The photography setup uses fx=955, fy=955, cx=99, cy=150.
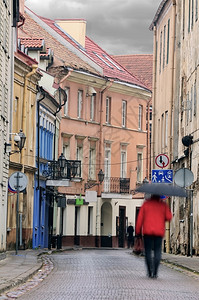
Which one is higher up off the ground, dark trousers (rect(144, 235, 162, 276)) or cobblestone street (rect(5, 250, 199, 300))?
dark trousers (rect(144, 235, 162, 276))

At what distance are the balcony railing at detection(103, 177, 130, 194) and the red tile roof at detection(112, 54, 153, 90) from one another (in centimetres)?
1580

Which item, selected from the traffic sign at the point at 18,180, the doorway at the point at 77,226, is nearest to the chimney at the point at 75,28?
the doorway at the point at 77,226

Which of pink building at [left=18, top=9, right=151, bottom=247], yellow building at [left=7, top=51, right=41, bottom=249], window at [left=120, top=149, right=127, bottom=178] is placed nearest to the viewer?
yellow building at [left=7, top=51, right=41, bottom=249]

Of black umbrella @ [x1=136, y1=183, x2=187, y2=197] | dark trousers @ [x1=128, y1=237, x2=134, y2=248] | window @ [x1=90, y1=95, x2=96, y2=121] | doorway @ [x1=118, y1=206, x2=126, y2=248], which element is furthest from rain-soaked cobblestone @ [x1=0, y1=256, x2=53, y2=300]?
doorway @ [x1=118, y1=206, x2=126, y2=248]

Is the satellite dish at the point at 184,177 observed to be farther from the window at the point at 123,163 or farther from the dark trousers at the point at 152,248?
the window at the point at 123,163

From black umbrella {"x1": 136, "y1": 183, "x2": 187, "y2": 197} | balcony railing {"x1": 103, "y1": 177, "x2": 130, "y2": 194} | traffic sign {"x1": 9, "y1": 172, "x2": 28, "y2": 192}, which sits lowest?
black umbrella {"x1": 136, "y1": 183, "x2": 187, "y2": 197}

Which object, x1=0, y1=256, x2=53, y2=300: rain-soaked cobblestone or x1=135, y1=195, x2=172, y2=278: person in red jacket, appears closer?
x1=0, y1=256, x2=53, y2=300: rain-soaked cobblestone

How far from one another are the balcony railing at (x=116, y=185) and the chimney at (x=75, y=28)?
9772 mm

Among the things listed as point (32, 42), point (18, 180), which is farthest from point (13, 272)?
point (32, 42)

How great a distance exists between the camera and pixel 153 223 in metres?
16.8

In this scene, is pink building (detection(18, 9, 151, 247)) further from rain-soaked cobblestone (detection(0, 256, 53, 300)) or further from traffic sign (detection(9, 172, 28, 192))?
rain-soaked cobblestone (detection(0, 256, 53, 300))

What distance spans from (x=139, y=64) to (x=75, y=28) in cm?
1457

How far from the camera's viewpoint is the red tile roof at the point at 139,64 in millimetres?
78062

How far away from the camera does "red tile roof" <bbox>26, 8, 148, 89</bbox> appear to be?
6280 cm
